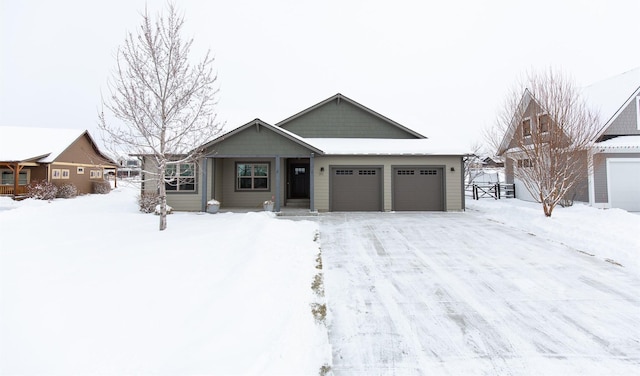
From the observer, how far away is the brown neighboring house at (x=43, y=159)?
64.6 feet

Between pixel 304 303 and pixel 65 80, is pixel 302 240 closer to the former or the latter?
pixel 304 303

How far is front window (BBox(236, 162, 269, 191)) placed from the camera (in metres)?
15.0

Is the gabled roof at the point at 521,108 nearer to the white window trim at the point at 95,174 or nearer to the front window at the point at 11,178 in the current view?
the front window at the point at 11,178

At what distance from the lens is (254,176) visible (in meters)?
15.0

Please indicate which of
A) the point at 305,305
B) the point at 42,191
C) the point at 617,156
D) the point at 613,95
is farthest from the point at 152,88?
the point at 613,95

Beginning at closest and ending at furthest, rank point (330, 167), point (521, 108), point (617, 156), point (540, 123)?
1. point (540, 123)
2. point (521, 108)
3. point (617, 156)
4. point (330, 167)

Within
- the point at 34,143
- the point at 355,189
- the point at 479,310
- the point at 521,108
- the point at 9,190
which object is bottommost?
the point at 479,310

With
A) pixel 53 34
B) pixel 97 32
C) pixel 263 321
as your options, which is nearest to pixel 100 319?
pixel 263 321

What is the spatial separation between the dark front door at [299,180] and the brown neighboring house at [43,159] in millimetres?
12400

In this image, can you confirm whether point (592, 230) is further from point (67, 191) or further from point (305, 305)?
point (67, 191)

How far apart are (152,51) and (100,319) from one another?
7.64 metres

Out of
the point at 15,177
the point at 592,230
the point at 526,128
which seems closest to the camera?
the point at 592,230

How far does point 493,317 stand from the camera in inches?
150

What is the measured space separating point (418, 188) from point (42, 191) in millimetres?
24046
